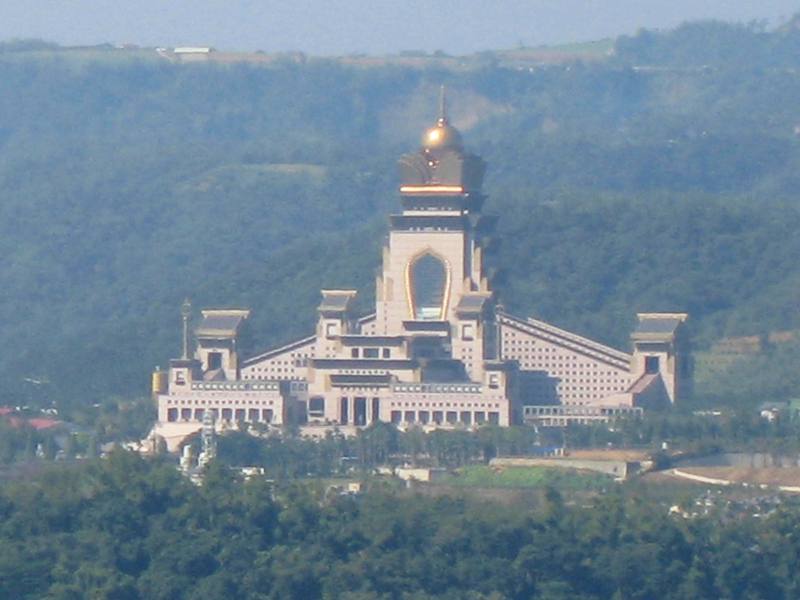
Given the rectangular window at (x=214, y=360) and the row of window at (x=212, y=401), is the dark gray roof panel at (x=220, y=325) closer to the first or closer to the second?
the rectangular window at (x=214, y=360)

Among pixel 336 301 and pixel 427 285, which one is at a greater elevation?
pixel 427 285

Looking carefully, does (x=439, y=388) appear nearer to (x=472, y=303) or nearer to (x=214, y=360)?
(x=472, y=303)

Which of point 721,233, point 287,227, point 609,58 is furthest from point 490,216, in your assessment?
point 609,58

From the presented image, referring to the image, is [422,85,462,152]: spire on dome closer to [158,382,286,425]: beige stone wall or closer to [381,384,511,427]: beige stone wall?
[381,384,511,427]: beige stone wall

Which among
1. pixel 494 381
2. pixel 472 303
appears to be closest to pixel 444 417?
pixel 494 381

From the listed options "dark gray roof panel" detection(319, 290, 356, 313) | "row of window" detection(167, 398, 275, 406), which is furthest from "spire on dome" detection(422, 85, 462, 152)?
"row of window" detection(167, 398, 275, 406)

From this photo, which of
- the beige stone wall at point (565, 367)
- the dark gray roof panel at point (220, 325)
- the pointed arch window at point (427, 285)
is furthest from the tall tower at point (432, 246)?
the dark gray roof panel at point (220, 325)

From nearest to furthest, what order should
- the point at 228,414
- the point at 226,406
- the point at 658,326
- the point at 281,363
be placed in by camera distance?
1. the point at 228,414
2. the point at 226,406
3. the point at 658,326
4. the point at 281,363
